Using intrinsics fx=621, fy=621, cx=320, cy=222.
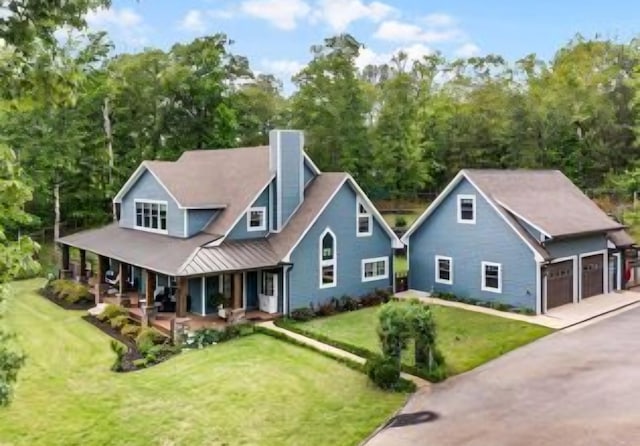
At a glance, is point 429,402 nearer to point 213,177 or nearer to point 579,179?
point 213,177

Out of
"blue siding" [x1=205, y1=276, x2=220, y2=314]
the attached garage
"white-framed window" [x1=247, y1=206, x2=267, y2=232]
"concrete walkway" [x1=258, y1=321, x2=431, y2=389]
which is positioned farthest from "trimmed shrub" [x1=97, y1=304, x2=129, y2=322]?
the attached garage

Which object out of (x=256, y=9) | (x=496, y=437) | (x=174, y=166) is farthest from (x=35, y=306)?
(x=496, y=437)

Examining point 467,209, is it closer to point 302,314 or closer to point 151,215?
point 302,314

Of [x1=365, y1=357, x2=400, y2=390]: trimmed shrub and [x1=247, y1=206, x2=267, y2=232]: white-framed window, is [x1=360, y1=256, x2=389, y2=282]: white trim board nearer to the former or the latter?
[x1=247, y1=206, x2=267, y2=232]: white-framed window

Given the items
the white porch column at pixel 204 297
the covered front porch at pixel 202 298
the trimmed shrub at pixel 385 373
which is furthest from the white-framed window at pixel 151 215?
the trimmed shrub at pixel 385 373

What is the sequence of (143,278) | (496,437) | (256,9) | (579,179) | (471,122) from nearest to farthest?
(496,437) → (256,9) → (143,278) → (579,179) → (471,122)

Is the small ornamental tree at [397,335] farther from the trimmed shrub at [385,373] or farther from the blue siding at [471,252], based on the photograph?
the blue siding at [471,252]
